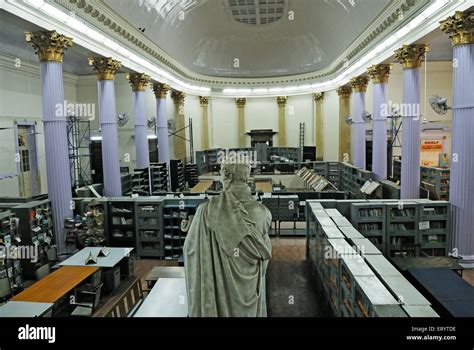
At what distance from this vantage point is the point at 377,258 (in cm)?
420

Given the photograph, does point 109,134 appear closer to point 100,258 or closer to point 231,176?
point 100,258

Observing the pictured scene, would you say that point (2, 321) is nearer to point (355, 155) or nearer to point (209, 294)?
point (209, 294)

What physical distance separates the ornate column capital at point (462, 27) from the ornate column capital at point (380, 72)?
5160mm

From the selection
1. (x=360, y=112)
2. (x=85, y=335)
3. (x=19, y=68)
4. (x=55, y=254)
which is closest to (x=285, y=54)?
(x=360, y=112)

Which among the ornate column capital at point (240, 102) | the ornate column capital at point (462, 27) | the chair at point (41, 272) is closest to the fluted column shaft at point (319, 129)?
the ornate column capital at point (240, 102)

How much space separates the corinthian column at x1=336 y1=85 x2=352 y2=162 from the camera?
17172 mm

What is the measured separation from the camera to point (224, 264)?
2.30 metres

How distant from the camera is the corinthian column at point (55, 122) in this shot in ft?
24.2

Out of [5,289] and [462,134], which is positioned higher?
[462,134]

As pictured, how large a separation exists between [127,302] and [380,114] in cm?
1026

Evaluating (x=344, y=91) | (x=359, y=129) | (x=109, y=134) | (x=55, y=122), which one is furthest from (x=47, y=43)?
(x=344, y=91)

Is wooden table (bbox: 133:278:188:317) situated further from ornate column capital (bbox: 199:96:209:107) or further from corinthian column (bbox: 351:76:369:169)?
ornate column capital (bbox: 199:96:209:107)

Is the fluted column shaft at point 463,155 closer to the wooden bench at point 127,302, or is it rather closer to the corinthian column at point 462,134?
the corinthian column at point 462,134

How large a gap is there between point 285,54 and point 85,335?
789 inches
